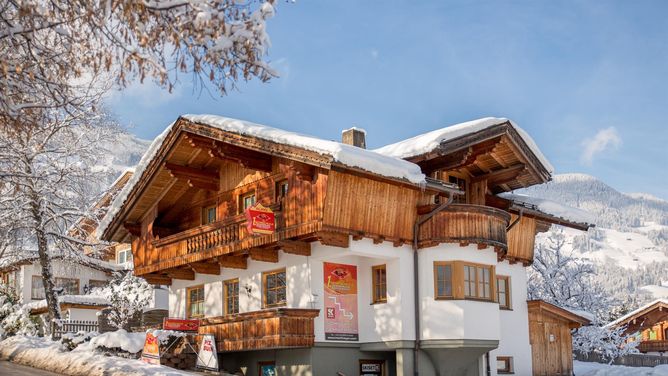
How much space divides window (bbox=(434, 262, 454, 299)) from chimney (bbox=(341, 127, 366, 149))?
5.00 meters

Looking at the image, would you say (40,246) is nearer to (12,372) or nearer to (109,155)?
(109,155)

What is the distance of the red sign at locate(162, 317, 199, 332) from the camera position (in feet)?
78.6

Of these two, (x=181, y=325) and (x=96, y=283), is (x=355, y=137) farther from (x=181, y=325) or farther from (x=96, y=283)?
(x=96, y=283)

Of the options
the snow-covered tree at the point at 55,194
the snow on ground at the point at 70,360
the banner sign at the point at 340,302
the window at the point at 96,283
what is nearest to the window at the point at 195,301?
the snow on ground at the point at 70,360

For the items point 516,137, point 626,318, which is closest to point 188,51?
point 516,137

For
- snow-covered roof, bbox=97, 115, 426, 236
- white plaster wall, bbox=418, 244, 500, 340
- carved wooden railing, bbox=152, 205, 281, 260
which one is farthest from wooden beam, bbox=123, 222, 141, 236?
white plaster wall, bbox=418, 244, 500, 340

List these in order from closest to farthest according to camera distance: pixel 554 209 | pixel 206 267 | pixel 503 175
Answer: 1. pixel 206 267
2. pixel 503 175
3. pixel 554 209

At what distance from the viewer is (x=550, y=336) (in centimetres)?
2839

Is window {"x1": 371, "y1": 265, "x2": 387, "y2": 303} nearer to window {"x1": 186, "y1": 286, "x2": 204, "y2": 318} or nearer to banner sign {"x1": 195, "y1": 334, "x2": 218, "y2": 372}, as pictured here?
banner sign {"x1": 195, "y1": 334, "x2": 218, "y2": 372}

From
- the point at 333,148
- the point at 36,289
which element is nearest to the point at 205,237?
the point at 333,148

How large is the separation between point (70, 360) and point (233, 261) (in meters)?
5.43

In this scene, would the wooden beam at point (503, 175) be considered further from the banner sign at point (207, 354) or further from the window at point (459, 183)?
the banner sign at point (207, 354)

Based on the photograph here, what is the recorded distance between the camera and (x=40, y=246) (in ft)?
91.8

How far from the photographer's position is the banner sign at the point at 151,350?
21969 millimetres
